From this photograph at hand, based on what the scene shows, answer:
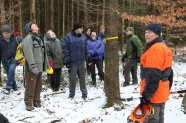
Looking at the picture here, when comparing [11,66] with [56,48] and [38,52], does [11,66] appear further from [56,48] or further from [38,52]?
[38,52]

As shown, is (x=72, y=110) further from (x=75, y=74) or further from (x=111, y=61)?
(x=111, y=61)

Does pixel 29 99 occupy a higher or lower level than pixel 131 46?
lower

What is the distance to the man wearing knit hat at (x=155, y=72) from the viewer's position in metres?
5.36

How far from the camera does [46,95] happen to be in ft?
36.6

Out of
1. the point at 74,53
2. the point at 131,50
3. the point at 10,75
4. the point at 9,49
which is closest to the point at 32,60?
the point at 74,53

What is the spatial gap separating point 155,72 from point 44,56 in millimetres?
4768

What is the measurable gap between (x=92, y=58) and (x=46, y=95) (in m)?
3.00

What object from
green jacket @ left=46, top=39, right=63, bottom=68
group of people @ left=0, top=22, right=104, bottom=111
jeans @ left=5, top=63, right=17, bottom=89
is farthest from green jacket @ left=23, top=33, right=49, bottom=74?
green jacket @ left=46, top=39, right=63, bottom=68

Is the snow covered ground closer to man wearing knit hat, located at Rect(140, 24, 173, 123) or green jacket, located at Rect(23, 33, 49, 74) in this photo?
A: green jacket, located at Rect(23, 33, 49, 74)

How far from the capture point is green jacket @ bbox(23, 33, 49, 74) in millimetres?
9031

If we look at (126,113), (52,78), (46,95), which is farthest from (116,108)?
(52,78)

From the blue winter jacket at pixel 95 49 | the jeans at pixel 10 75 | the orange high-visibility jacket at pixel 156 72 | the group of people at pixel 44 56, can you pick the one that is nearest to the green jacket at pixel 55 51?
the group of people at pixel 44 56

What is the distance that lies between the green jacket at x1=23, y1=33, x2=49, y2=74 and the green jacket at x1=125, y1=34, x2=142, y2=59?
428 centimetres

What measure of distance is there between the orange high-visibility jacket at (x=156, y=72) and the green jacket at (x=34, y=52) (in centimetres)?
412
